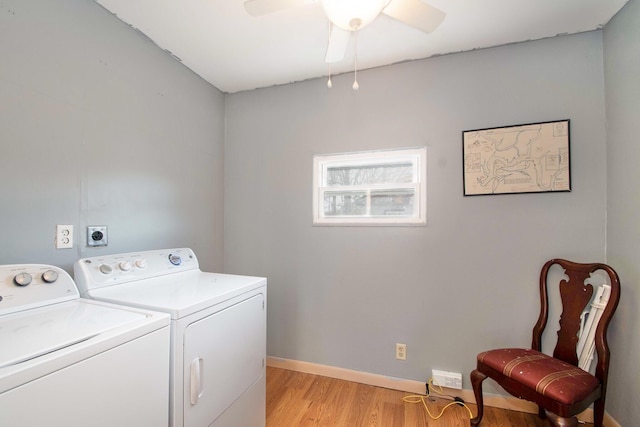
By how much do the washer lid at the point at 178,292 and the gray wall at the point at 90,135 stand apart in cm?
32

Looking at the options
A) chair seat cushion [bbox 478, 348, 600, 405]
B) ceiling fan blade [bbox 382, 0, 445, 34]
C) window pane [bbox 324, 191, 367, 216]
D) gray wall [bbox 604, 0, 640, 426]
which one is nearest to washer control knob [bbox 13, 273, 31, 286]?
window pane [bbox 324, 191, 367, 216]

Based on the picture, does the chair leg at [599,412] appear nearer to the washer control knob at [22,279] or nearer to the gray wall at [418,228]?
the gray wall at [418,228]

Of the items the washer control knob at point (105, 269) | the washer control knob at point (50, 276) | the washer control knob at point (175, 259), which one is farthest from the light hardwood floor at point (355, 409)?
the washer control knob at point (50, 276)

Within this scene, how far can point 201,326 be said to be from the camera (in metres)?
1.15

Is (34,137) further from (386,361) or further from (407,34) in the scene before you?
(386,361)

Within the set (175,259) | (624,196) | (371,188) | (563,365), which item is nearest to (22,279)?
(175,259)

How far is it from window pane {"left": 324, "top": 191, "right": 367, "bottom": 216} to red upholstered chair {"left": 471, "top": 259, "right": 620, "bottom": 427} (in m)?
1.25

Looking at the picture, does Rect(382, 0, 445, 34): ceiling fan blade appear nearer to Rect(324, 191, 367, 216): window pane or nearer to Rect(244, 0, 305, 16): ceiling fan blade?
Rect(244, 0, 305, 16): ceiling fan blade

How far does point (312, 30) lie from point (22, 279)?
193 centimetres

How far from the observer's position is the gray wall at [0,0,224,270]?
3.93 ft

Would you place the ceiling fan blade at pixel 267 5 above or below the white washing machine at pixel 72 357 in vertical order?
above

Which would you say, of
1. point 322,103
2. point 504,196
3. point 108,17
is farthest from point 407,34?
point 108,17

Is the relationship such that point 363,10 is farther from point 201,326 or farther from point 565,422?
point 565,422

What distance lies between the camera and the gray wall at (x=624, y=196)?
1390 millimetres
